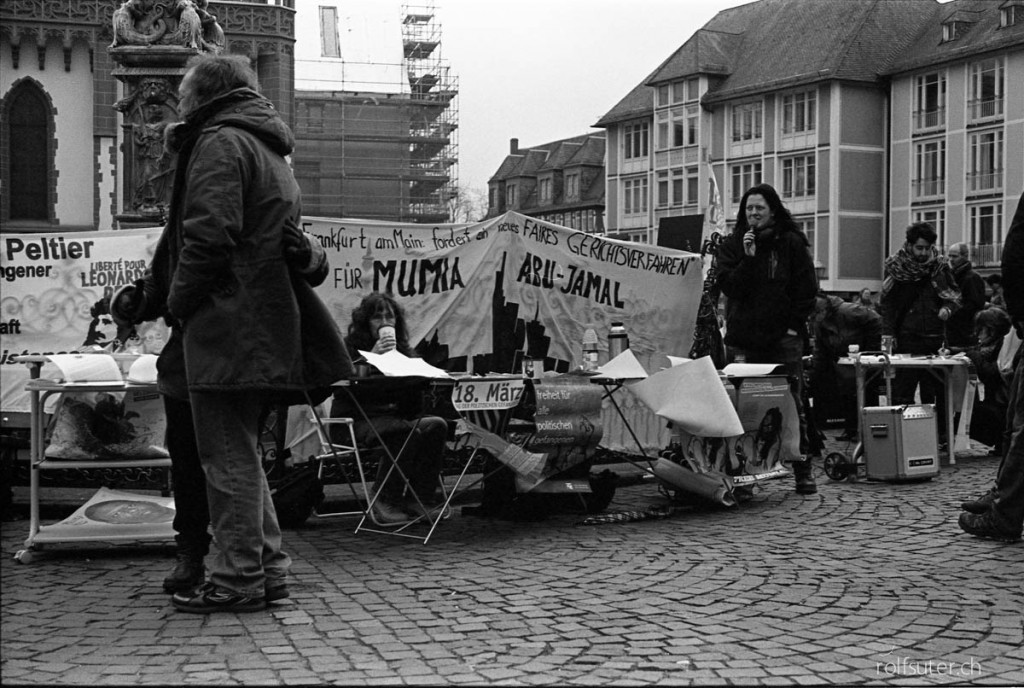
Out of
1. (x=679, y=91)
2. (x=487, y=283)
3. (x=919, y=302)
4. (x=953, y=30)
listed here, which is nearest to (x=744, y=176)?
(x=679, y=91)

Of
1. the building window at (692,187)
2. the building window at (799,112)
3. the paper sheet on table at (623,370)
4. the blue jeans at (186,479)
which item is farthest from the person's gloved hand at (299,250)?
the building window at (692,187)

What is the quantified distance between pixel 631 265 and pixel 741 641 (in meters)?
6.46

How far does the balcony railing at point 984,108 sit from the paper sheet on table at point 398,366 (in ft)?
182

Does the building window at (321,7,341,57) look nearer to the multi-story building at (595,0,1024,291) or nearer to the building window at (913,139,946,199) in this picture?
the multi-story building at (595,0,1024,291)

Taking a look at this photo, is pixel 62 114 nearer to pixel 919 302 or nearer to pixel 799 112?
pixel 799 112

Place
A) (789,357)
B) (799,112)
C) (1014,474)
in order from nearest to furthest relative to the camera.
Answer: (1014,474), (789,357), (799,112)

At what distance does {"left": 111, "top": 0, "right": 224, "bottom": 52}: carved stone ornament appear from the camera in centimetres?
1180

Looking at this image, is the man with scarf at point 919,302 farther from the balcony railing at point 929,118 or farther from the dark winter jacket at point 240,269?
the balcony railing at point 929,118

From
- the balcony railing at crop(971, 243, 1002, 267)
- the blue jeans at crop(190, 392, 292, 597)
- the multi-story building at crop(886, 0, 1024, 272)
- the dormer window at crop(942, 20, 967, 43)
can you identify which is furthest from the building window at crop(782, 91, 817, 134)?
the blue jeans at crop(190, 392, 292, 597)

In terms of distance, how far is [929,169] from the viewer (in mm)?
62281

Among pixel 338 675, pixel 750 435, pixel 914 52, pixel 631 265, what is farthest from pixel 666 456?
pixel 914 52

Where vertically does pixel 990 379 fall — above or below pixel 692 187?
below

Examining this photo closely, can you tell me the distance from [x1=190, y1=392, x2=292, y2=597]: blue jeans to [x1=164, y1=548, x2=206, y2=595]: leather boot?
0.24 metres

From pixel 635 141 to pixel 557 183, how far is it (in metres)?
17.5
